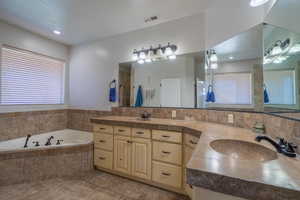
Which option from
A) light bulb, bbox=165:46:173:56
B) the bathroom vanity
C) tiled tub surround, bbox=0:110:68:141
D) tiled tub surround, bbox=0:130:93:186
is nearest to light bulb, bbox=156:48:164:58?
light bulb, bbox=165:46:173:56

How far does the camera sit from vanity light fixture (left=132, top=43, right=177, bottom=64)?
8.38 ft

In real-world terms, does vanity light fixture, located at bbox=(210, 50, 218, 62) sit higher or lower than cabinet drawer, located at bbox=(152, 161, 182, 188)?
higher

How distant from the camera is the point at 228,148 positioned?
3.92 feet

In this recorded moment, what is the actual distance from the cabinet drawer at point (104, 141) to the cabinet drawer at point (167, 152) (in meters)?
0.80

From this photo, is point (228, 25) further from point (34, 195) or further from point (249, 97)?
point (34, 195)

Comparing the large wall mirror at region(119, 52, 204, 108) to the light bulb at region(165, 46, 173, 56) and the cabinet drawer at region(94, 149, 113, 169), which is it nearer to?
the light bulb at region(165, 46, 173, 56)

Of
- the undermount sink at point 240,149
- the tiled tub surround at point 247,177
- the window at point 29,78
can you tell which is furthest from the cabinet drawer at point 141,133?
the window at point 29,78

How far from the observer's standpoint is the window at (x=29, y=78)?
269 cm

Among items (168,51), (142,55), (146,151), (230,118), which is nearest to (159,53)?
(168,51)

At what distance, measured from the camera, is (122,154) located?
7.41 feet

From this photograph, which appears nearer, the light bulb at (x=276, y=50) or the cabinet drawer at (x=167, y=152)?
the light bulb at (x=276, y=50)

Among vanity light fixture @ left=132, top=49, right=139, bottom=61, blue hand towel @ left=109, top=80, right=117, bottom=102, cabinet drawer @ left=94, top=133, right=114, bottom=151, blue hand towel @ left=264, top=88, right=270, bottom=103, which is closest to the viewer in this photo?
blue hand towel @ left=264, top=88, right=270, bottom=103

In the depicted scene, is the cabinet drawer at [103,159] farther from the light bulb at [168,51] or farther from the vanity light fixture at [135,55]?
the light bulb at [168,51]

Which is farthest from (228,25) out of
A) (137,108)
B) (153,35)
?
(137,108)
